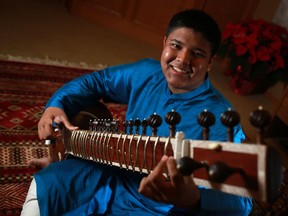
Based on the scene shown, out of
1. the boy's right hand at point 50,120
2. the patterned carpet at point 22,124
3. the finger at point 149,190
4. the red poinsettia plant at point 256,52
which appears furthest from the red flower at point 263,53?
the finger at point 149,190

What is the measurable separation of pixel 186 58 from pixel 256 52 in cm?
256

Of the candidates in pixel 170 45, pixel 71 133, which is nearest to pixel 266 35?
pixel 170 45

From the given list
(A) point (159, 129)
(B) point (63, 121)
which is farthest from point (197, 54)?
(B) point (63, 121)

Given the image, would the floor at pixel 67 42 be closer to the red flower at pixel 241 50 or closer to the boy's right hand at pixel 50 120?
the red flower at pixel 241 50

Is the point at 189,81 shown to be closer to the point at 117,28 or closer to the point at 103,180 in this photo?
the point at 103,180

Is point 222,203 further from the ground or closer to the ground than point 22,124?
further from the ground

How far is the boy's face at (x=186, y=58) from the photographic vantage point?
1.31 meters

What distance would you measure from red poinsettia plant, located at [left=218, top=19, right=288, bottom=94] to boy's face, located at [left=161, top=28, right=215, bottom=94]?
2.45m

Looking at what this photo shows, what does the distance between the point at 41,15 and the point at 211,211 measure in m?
4.33

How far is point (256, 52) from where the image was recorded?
11.7 feet

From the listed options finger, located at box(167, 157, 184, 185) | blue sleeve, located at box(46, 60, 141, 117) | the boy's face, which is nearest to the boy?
the boy's face

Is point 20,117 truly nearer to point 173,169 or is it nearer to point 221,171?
point 173,169

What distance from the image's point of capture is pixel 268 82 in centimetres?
392

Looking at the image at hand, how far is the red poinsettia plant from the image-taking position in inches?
140
